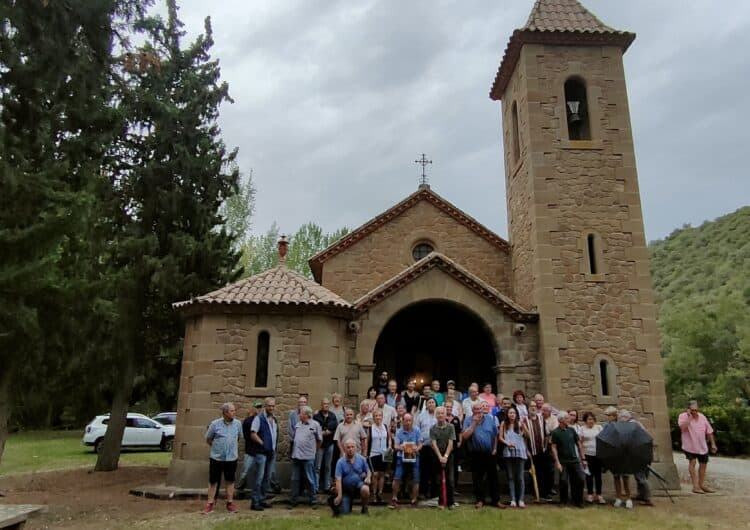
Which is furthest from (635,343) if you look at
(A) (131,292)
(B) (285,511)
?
(A) (131,292)

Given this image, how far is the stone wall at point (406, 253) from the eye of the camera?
16.0m

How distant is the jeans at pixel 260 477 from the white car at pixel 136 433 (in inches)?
489

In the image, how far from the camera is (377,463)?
29.7 feet

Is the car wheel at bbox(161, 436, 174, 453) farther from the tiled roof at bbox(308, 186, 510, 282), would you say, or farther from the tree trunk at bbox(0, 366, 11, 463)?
the tree trunk at bbox(0, 366, 11, 463)

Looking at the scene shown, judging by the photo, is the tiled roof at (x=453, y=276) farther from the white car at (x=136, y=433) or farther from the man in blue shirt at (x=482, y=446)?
the white car at (x=136, y=433)

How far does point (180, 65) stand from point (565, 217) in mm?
10840

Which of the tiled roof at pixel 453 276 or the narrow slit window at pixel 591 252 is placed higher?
the narrow slit window at pixel 591 252

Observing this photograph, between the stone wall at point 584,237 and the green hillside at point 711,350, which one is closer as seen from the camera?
the stone wall at point 584,237

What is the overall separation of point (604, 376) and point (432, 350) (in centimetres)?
526

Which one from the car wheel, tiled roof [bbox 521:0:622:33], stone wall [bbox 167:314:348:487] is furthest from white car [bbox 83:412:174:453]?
tiled roof [bbox 521:0:622:33]

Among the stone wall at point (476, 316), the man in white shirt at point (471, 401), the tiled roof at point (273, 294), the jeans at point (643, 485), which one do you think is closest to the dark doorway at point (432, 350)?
the stone wall at point (476, 316)

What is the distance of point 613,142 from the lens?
13336 millimetres

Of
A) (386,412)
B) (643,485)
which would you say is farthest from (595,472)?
(386,412)

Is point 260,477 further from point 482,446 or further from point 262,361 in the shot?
point 482,446
